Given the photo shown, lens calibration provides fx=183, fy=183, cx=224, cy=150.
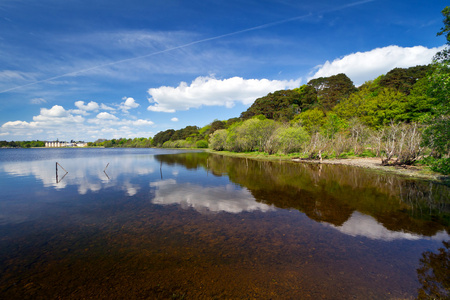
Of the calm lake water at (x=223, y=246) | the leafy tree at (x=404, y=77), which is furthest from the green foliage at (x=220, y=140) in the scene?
the calm lake water at (x=223, y=246)

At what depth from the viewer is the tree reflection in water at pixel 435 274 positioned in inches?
252

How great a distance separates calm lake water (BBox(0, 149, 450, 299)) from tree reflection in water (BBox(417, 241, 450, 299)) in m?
0.07

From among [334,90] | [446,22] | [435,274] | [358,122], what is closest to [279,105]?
[334,90]

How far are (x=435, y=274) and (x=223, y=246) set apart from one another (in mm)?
8855

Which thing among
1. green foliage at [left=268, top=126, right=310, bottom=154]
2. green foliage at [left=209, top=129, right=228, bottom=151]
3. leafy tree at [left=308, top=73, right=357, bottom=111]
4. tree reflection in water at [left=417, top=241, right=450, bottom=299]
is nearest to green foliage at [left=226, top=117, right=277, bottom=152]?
green foliage at [left=268, top=126, right=310, bottom=154]

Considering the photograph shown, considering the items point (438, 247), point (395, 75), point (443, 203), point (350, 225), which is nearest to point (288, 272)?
point (350, 225)

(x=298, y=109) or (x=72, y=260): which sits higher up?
(x=298, y=109)

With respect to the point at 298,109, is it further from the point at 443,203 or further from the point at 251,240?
the point at 251,240

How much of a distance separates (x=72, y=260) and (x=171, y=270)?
16.5ft

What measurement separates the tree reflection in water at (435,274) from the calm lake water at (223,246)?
7cm

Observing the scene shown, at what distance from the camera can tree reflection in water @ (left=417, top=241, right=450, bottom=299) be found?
21.0 feet

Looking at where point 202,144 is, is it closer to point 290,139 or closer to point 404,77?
point 290,139

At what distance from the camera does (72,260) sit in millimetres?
8672

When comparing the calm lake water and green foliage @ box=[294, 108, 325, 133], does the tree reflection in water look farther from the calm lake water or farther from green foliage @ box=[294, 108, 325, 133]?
green foliage @ box=[294, 108, 325, 133]
